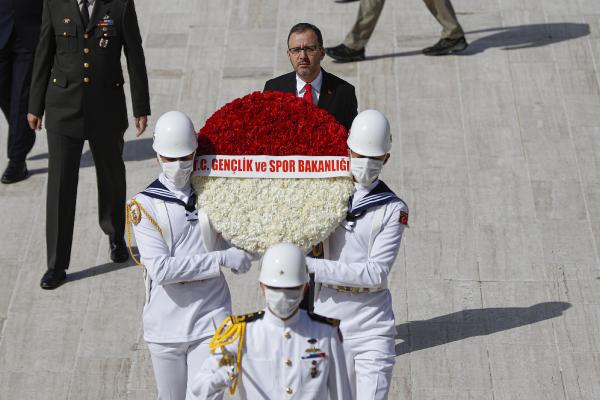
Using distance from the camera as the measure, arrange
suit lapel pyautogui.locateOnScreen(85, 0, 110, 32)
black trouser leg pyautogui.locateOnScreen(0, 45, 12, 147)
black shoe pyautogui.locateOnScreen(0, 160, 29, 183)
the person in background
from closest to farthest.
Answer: suit lapel pyautogui.locateOnScreen(85, 0, 110, 32) → black trouser leg pyautogui.locateOnScreen(0, 45, 12, 147) → black shoe pyautogui.locateOnScreen(0, 160, 29, 183) → the person in background

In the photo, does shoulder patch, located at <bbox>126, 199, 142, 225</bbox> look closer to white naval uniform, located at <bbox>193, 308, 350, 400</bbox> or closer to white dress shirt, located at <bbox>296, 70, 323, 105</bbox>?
white naval uniform, located at <bbox>193, 308, 350, 400</bbox>

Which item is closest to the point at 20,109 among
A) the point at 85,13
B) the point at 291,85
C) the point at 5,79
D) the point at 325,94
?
the point at 5,79

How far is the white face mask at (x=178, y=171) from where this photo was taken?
5.06 m

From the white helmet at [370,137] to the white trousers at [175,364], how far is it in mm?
1179

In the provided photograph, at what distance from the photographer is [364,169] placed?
508 centimetres

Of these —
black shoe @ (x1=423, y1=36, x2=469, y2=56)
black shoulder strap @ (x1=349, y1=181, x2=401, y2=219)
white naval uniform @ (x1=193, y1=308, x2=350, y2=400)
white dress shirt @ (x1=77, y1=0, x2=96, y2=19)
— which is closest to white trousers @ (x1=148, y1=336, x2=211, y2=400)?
white naval uniform @ (x1=193, y1=308, x2=350, y2=400)

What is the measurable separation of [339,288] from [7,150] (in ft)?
14.5

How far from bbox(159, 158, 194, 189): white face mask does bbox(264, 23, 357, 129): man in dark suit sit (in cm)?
123

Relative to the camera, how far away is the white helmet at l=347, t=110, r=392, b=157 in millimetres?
5031

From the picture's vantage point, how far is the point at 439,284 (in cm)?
750

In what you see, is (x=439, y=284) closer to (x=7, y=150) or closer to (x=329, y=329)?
(x=329, y=329)

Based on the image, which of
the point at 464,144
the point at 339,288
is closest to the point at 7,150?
the point at 464,144

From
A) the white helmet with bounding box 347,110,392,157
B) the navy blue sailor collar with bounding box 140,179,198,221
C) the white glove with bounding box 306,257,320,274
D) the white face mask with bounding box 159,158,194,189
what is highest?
the white helmet with bounding box 347,110,392,157

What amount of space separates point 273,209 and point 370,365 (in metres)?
0.92
